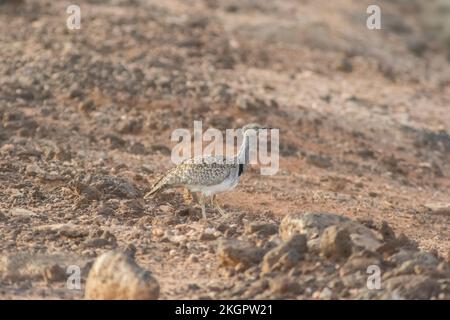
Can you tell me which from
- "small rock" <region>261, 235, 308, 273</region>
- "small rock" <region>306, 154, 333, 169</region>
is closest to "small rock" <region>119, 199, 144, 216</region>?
"small rock" <region>261, 235, 308, 273</region>

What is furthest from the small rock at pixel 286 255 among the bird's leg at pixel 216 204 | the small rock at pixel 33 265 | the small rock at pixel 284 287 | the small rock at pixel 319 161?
the small rock at pixel 319 161

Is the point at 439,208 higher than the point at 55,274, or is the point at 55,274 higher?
the point at 55,274

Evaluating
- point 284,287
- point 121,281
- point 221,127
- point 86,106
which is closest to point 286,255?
point 284,287

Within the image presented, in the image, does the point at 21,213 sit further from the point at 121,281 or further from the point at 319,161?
the point at 319,161

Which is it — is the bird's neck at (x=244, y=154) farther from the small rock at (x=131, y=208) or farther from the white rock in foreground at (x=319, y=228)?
the white rock in foreground at (x=319, y=228)

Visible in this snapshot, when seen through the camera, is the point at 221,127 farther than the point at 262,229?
Yes
